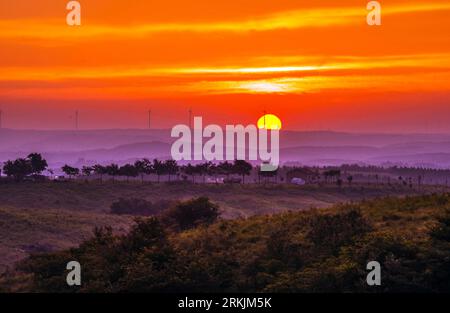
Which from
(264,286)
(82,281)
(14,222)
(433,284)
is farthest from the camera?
(14,222)

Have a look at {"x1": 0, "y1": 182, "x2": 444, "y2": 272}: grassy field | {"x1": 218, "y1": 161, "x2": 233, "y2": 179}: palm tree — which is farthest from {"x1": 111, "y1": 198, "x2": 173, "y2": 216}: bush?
{"x1": 218, "y1": 161, "x2": 233, "y2": 179}: palm tree

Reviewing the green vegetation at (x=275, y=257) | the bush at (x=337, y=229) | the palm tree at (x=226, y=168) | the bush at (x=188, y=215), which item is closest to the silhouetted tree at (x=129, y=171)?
the palm tree at (x=226, y=168)

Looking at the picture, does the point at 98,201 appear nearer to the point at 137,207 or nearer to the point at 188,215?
the point at 137,207

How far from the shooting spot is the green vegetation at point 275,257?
30297 millimetres

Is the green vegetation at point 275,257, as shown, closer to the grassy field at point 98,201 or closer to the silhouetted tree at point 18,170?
the grassy field at point 98,201

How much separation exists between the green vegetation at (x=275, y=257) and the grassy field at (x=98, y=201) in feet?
132

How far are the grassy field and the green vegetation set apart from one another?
4015 centimetres

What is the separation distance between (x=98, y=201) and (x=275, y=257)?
3908 inches

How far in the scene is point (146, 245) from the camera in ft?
122

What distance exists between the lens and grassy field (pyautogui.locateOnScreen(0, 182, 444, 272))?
85.1 metres

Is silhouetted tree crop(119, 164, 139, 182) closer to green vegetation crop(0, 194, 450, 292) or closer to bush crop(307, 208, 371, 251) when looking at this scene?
green vegetation crop(0, 194, 450, 292)
